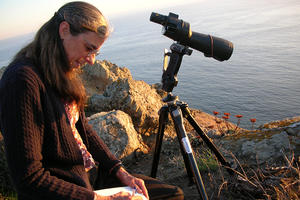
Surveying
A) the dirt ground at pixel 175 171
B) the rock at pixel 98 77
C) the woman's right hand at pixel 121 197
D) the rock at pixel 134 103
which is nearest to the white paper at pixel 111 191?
the woman's right hand at pixel 121 197

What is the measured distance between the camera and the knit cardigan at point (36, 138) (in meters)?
1.40

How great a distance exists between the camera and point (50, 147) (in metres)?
1.61

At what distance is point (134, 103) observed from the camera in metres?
4.50

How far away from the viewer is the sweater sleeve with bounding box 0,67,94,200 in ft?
4.57

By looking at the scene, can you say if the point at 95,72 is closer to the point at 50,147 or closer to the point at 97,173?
the point at 97,173

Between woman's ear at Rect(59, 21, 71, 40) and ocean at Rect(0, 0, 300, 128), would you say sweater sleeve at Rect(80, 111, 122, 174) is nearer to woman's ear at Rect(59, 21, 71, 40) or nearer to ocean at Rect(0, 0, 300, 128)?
woman's ear at Rect(59, 21, 71, 40)

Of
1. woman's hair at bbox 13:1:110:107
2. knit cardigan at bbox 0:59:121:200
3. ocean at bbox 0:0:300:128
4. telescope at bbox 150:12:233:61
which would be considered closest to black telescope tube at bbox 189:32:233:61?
telescope at bbox 150:12:233:61

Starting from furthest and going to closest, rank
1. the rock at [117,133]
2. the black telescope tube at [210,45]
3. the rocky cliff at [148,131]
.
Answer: the rock at [117,133] < the rocky cliff at [148,131] < the black telescope tube at [210,45]

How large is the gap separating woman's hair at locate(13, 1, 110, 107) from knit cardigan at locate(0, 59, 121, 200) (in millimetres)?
77

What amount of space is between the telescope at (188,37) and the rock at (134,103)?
2.33 meters

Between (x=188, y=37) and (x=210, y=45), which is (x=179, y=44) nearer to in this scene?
(x=188, y=37)

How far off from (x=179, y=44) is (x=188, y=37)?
4.3 inches

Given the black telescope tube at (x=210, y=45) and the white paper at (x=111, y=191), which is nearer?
the white paper at (x=111, y=191)

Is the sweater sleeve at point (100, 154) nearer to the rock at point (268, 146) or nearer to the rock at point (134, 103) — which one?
the rock at point (268, 146)
